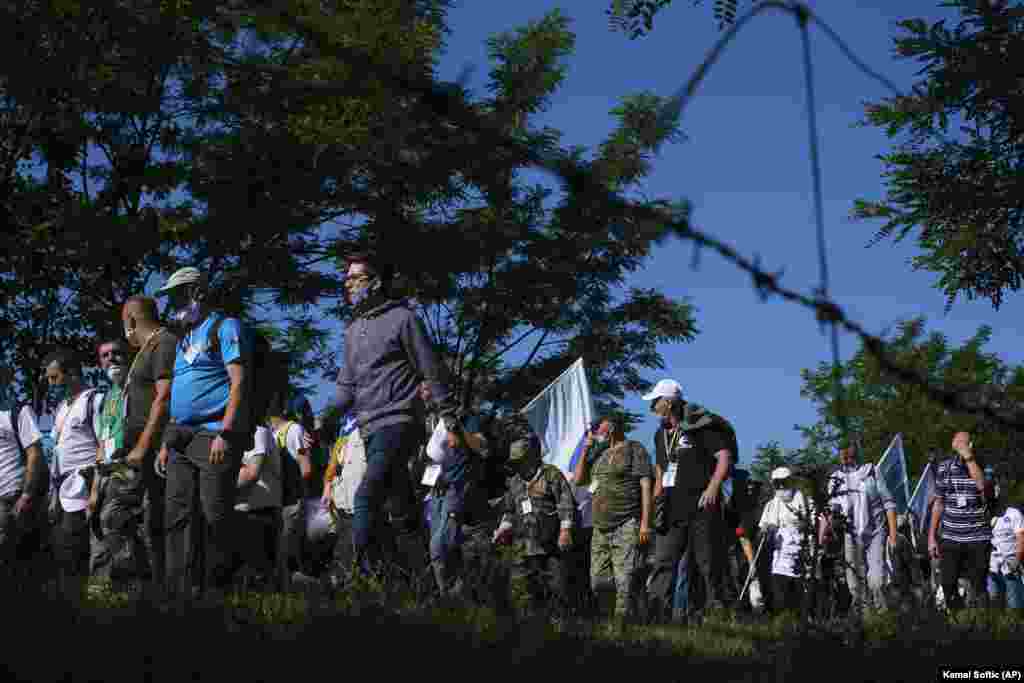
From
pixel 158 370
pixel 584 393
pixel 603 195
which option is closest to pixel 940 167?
pixel 584 393

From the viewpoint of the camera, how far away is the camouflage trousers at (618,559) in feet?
36.4

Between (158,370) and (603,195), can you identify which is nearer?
(603,195)

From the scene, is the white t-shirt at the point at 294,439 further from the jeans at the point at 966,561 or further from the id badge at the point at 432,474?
the jeans at the point at 966,561

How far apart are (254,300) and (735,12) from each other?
54.4 ft

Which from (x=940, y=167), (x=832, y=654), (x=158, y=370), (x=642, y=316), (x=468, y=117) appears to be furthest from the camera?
(x=642, y=316)

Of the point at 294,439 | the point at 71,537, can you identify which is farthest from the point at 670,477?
the point at 71,537

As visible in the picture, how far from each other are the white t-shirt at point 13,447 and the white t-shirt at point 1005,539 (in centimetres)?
1299

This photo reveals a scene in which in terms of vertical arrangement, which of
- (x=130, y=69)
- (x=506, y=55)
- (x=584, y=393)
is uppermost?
(x=506, y=55)

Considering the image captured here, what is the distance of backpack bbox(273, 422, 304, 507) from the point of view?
972cm

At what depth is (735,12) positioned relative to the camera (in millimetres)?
2334

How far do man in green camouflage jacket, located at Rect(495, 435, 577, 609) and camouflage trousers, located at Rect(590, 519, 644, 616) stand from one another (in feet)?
0.95

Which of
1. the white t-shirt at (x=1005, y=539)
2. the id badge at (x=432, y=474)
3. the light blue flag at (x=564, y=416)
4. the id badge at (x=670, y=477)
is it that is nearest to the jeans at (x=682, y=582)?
the id badge at (x=670, y=477)

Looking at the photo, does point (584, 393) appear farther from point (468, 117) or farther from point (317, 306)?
point (468, 117)

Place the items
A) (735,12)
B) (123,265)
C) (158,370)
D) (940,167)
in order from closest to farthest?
1. (735,12)
2. (158,370)
3. (940,167)
4. (123,265)
